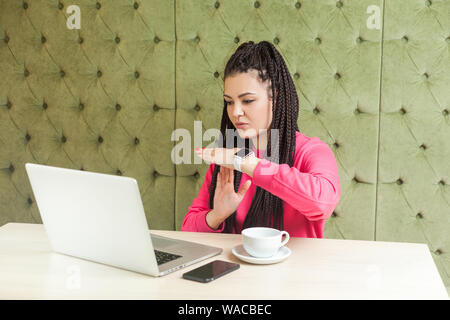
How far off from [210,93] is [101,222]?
40.4 inches

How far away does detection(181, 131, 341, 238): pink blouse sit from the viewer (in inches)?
45.5

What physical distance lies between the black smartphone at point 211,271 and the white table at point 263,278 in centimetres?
1

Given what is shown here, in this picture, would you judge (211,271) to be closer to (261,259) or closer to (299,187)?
(261,259)

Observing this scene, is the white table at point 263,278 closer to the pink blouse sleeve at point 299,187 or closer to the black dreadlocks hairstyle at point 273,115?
the pink blouse sleeve at point 299,187

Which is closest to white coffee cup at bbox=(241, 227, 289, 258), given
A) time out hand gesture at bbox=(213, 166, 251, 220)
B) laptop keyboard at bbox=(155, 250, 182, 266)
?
laptop keyboard at bbox=(155, 250, 182, 266)

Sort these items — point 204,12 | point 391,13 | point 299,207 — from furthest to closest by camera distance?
point 204,12 → point 391,13 → point 299,207

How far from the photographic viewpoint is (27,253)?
3.53ft

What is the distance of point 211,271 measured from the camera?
920mm

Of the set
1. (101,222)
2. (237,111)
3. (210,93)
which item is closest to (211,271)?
(101,222)

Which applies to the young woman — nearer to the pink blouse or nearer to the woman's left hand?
the pink blouse

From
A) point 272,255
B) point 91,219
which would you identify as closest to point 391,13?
point 272,255

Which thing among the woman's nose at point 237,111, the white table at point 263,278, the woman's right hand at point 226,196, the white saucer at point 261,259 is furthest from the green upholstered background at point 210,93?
the white saucer at point 261,259

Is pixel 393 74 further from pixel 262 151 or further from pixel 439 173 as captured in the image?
pixel 262 151

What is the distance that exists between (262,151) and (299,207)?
334 mm
